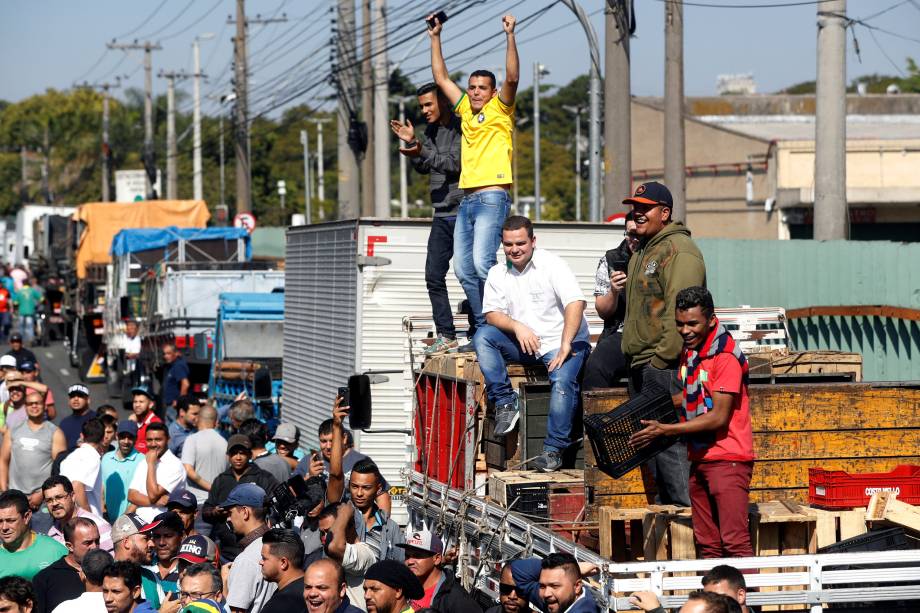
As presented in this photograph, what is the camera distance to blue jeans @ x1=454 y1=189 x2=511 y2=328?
34.2ft

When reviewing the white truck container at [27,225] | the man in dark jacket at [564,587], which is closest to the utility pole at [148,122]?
the white truck container at [27,225]

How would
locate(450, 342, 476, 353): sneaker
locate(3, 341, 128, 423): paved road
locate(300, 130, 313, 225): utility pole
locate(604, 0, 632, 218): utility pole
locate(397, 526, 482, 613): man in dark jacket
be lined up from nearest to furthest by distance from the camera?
locate(397, 526, 482, 613): man in dark jacket → locate(450, 342, 476, 353): sneaker → locate(604, 0, 632, 218): utility pole → locate(3, 341, 128, 423): paved road → locate(300, 130, 313, 225): utility pole

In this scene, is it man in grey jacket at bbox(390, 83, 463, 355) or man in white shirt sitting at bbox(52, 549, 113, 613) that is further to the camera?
man in grey jacket at bbox(390, 83, 463, 355)

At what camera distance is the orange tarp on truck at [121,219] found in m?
37.3

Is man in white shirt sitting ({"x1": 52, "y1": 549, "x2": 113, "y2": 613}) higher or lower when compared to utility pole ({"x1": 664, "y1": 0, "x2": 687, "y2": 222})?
lower

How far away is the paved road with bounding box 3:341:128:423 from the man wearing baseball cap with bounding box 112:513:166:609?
1676 centimetres

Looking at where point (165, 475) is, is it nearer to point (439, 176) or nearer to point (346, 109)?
point (439, 176)

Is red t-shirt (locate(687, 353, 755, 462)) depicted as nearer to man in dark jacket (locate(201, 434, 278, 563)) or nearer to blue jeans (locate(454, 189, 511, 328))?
blue jeans (locate(454, 189, 511, 328))

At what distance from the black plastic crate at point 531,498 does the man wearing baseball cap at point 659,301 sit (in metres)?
0.70

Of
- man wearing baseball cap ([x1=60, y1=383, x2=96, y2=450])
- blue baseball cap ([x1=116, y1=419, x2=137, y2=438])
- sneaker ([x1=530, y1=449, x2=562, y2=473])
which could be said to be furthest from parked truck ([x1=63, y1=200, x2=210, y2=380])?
sneaker ([x1=530, y1=449, x2=562, y2=473])

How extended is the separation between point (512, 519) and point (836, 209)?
937cm

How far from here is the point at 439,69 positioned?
10648 millimetres

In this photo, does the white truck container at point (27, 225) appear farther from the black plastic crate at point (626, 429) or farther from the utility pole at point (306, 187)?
the black plastic crate at point (626, 429)

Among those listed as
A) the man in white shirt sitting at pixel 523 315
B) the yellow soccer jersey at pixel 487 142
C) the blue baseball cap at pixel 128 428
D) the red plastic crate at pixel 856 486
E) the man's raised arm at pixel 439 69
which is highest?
the man's raised arm at pixel 439 69
